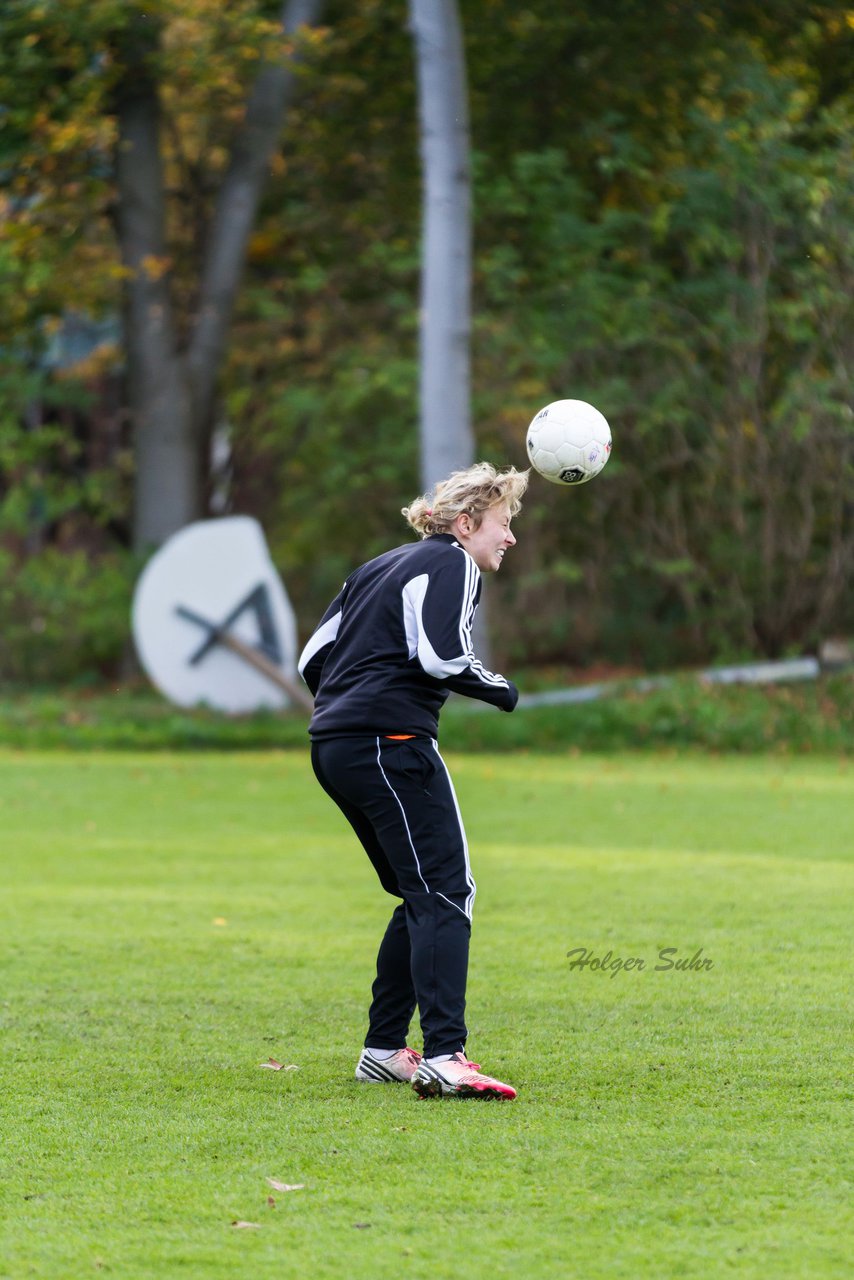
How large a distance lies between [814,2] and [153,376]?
30.6ft

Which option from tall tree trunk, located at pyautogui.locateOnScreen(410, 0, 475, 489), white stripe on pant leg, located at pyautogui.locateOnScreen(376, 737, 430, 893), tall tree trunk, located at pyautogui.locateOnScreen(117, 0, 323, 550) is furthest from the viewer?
tall tree trunk, located at pyautogui.locateOnScreen(117, 0, 323, 550)

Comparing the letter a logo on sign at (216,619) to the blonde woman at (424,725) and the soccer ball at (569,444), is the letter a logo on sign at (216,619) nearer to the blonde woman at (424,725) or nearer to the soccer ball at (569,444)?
the soccer ball at (569,444)

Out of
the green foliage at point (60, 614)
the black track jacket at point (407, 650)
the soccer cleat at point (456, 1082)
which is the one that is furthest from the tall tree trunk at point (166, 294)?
the soccer cleat at point (456, 1082)

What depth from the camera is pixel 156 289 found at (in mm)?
20875

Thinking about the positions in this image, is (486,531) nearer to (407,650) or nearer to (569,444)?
(407,650)

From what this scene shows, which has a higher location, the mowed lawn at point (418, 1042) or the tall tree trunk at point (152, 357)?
the tall tree trunk at point (152, 357)

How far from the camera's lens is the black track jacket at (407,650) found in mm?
4980

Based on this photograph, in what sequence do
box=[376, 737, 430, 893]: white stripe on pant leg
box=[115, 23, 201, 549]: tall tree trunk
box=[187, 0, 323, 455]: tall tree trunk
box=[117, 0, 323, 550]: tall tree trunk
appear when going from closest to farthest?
box=[376, 737, 430, 893]: white stripe on pant leg, box=[187, 0, 323, 455]: tall tree trunk, box=[117, 0, 323, 550]: tall tree trunk, box=[115, 23, 201, 549]: tall tree trunk

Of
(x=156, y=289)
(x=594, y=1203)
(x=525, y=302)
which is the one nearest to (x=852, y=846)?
(x=594, y=1203)

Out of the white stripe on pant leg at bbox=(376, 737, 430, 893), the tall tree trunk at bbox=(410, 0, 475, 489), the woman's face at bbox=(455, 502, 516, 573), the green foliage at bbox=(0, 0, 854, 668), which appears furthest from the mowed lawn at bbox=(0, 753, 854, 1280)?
the green foliage at bbox=(0, 0, 854, 668)

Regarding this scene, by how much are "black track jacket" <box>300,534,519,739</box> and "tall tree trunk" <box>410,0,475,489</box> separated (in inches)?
506

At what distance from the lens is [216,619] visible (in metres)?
18.1

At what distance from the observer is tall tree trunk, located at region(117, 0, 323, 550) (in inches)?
800

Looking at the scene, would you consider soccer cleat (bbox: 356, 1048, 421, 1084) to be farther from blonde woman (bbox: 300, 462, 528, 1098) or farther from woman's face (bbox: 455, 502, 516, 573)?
woman's face (bbox: 455, 502, 516, 573)
